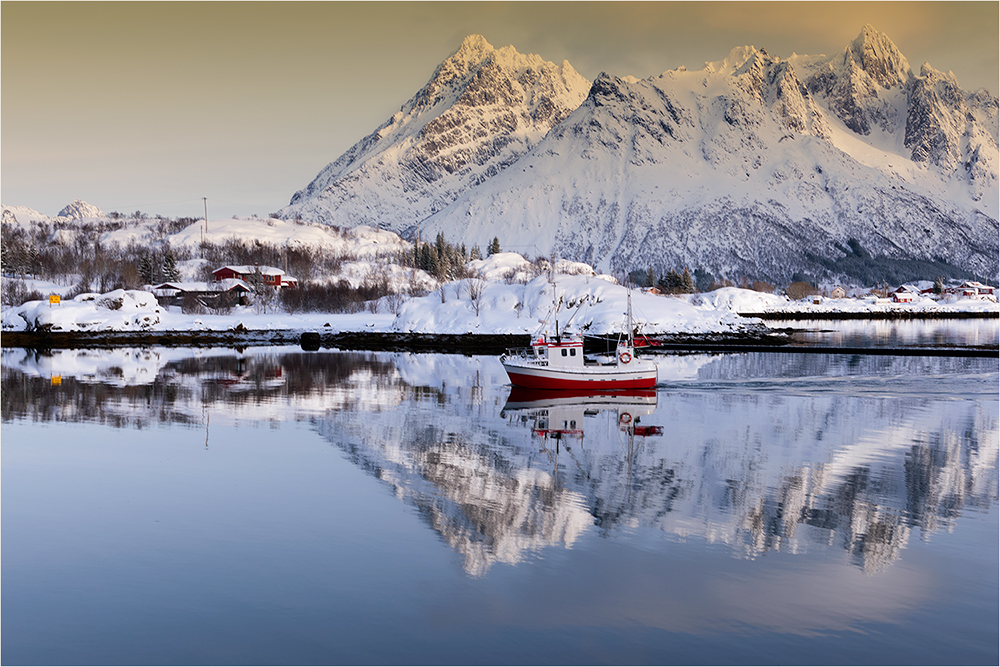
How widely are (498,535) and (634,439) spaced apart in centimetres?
1437

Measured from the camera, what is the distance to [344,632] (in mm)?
14508

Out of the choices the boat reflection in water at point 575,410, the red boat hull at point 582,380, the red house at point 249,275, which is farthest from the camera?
Answer: the red house at point 249,275

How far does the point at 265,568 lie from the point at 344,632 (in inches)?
153

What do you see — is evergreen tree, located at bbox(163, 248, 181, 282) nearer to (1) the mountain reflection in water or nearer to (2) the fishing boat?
(1) the mountain reflection in water

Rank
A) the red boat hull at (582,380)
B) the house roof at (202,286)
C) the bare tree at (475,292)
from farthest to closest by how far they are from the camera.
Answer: the house roof at (202,286)
the bare tree at (475,292)
the red boat hull at (582,380)

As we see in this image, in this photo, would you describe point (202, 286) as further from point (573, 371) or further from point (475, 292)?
point (573, 371)

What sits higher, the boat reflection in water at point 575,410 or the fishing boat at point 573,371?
the fishing boat at point 573,371

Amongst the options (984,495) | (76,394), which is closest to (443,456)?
(984,495)

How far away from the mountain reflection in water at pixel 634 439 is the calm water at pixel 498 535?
0.55 feet

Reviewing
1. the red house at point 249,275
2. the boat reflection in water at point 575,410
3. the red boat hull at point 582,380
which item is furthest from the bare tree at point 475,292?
the red house at point 249,275

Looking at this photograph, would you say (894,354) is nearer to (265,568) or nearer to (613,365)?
(613,365)

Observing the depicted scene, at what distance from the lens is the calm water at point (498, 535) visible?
1441 cm

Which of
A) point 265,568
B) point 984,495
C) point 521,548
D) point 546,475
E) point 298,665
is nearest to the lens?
point 298,665

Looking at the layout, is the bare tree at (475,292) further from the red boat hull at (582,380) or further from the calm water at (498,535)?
the calm water at (498,535)
